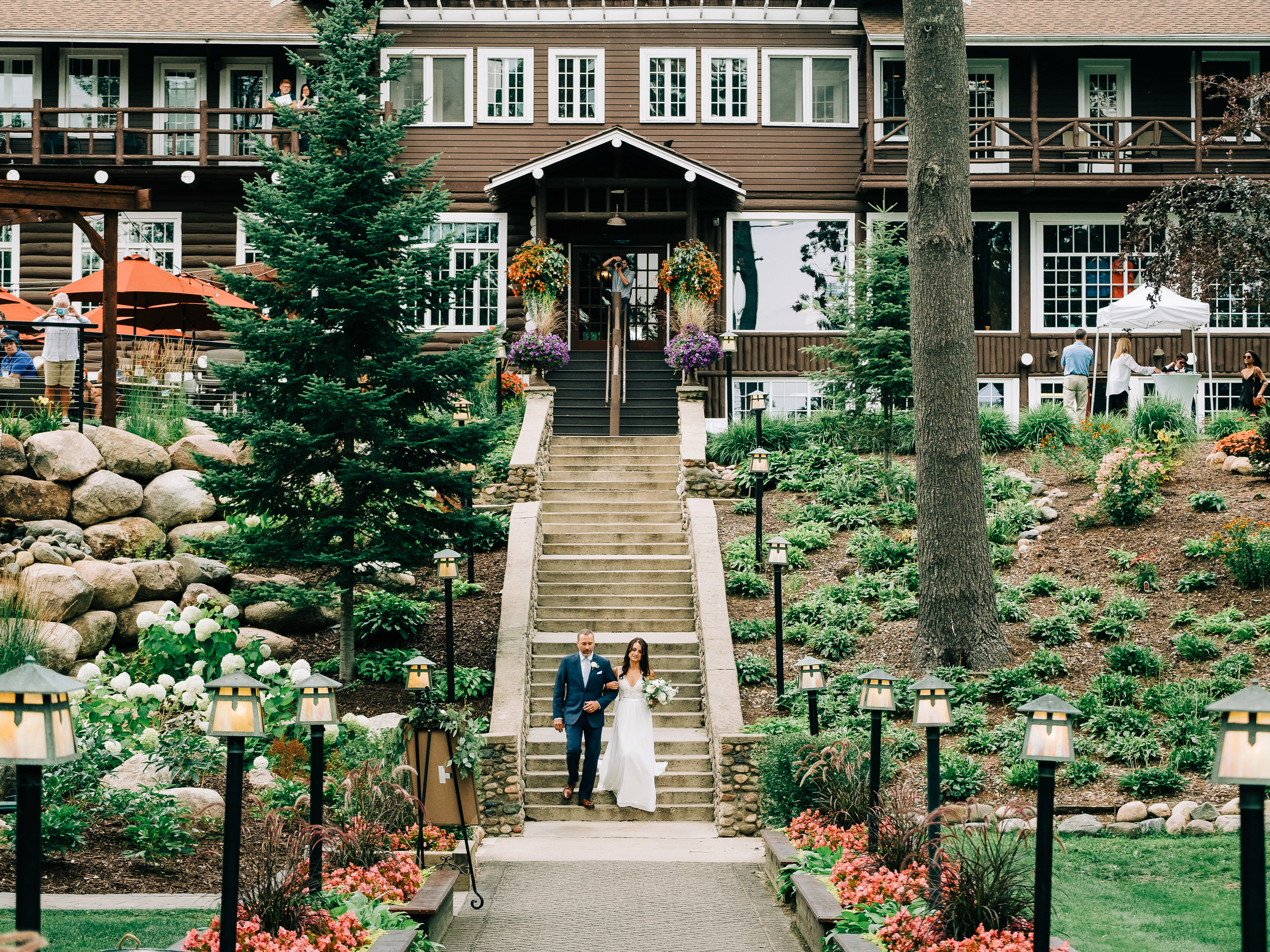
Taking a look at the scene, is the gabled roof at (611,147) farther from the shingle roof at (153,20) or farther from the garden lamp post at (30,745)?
the garden lamp post at (30,745)

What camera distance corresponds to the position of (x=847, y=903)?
286 inches

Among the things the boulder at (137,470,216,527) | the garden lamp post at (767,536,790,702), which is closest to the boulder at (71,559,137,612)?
the boulder at (137,470,216,527)

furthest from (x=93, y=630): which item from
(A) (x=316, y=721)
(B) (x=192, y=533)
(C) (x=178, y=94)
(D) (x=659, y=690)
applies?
(C) (x=178, y=94)

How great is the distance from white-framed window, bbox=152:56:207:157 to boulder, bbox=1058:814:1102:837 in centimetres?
2192

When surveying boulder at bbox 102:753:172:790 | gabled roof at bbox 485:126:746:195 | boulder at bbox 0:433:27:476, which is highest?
gabled roof at bbox 485:126:746:195

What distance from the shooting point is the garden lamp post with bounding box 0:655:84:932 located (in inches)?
159

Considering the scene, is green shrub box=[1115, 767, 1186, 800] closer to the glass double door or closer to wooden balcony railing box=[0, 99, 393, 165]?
the glass double door

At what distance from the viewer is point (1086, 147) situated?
24531 millimetres

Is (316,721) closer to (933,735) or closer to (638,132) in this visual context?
(933,735)

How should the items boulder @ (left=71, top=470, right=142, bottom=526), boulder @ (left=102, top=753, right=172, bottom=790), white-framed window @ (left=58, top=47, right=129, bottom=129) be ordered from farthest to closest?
1. white-framed window @ (left=58, top=47, right=129, bottom=129)
2. boulder @ (left=71, top=470, right=142, bottom=526)
3. boulder @ (left=102, top=753, right=172, bottom=790)

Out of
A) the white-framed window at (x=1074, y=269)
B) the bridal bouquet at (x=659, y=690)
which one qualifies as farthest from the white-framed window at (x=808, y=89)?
the bridal bouquet at (x=659, y=690)

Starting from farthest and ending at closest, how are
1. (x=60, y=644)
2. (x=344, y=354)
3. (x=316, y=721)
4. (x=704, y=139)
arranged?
(x=704, y=139), (x=344, y=354), (x=60, y=644), (x=316, y=721)

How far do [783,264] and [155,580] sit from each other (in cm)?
1506

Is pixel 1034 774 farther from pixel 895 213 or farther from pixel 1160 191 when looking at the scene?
pixel 895 213
